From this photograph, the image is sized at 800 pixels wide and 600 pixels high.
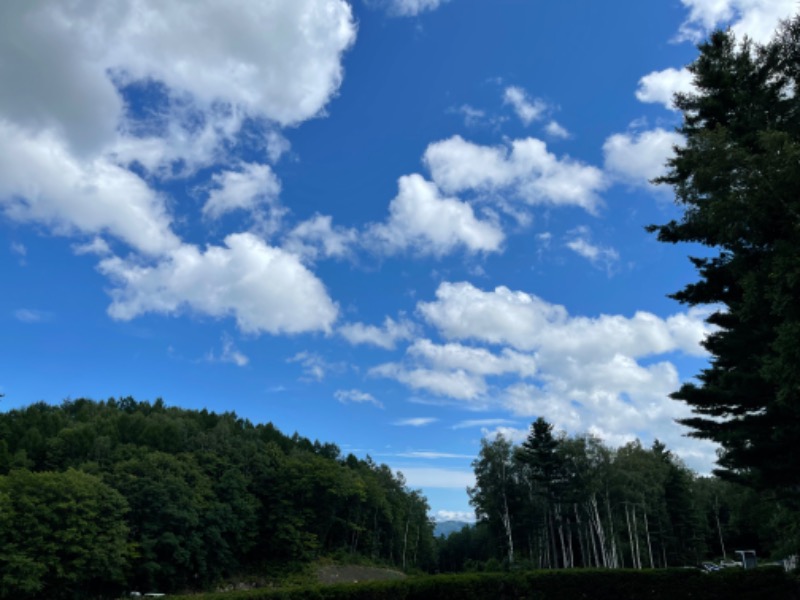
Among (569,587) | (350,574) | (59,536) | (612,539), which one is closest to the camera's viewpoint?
(569,587)

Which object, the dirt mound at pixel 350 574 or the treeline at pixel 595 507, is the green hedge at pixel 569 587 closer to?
the treeline at pixel 595 507

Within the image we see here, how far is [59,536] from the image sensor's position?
30938 millimetres

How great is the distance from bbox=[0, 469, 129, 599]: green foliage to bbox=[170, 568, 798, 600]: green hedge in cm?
1973

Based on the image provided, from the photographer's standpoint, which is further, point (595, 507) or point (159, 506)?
point (595, 507)

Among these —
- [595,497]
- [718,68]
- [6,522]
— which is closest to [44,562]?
[6,522]

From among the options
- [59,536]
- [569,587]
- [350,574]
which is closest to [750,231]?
[569,587]

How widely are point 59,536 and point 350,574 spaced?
27868mm

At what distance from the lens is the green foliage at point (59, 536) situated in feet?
94.7

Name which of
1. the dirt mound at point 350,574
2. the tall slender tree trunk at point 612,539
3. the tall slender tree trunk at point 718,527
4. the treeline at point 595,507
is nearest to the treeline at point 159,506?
the dirt mound at point 350,574

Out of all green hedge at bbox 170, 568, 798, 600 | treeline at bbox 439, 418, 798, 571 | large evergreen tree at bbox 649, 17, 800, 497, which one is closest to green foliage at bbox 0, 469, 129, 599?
green hedge at bbox 170, 568, 798, 600

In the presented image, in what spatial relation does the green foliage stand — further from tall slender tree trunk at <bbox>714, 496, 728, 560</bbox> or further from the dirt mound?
tall slender tree trunk at <bbox>714, 496, 728, 560</bbox>

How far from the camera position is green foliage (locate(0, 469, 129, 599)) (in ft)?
94.7

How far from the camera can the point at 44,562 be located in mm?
30000

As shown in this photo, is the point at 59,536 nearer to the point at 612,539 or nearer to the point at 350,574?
the point at 350,574
